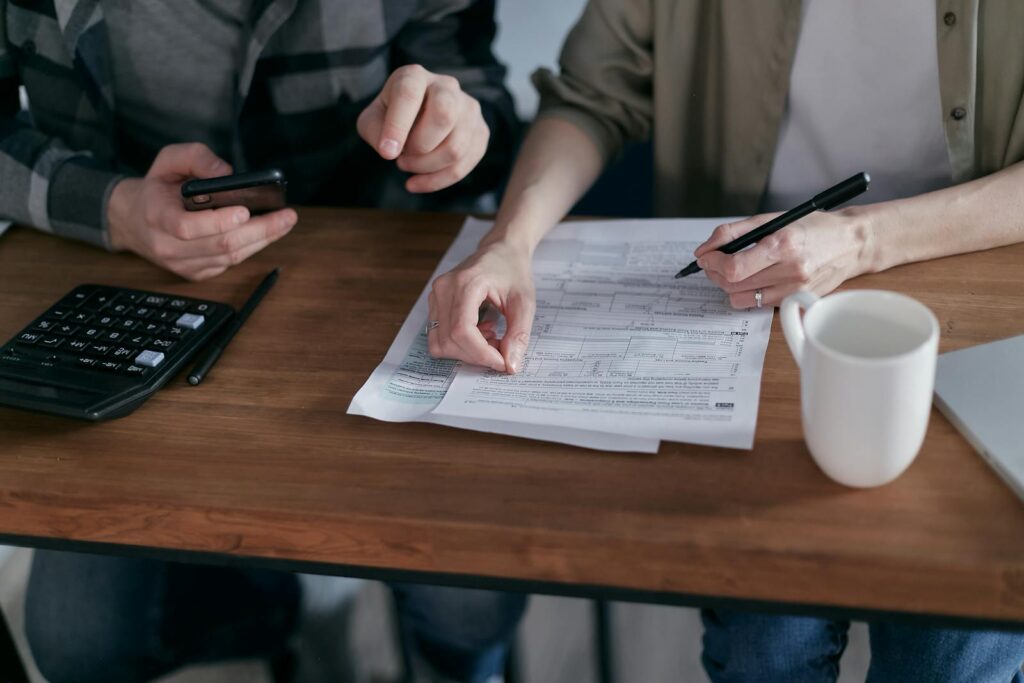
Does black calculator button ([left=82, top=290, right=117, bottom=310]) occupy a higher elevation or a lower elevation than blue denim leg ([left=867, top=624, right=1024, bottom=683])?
higher

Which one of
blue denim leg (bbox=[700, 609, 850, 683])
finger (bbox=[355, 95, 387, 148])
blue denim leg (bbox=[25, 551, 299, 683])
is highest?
finger (bbox=[355, 95, 387, 148])

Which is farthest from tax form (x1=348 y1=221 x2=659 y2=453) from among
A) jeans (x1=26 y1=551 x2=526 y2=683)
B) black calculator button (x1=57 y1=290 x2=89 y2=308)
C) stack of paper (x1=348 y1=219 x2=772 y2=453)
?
jeans (x1=26 y1=551 x2=526 y2=683)

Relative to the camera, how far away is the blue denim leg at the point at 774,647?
1.02 meters

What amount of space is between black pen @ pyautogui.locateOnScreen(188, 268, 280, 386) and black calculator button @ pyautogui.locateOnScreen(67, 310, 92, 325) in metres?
0.12

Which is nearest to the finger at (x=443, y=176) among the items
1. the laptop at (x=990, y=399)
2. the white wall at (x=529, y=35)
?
the laptop at (x=990, y=399)

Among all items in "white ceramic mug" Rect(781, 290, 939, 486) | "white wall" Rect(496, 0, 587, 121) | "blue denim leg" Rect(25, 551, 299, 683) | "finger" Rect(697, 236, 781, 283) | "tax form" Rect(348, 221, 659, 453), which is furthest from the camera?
"white wall" Rect(496, 0, 587, 121)

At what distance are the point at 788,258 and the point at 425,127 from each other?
35 centimetres

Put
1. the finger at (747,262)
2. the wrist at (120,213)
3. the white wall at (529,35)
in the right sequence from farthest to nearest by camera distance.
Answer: the white wall at (529,35) → the wrist at (120,213) → the finger at (747,262)

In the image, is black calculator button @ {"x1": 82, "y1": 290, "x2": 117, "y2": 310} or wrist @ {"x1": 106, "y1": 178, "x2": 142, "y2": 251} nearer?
black calculator button @ {"x1": 82, "y1": 290, "x2": 117, "y2": 310}

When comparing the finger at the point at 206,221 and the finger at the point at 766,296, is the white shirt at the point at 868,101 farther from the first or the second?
the finger at the point at 206,221

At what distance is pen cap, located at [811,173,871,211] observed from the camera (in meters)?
0.78

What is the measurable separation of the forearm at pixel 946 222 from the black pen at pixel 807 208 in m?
0.06

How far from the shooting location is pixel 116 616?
3.82ft

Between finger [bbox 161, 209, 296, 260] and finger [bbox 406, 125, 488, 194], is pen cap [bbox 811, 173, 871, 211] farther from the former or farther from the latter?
finger [bbox 161, 209, 296, 260]
